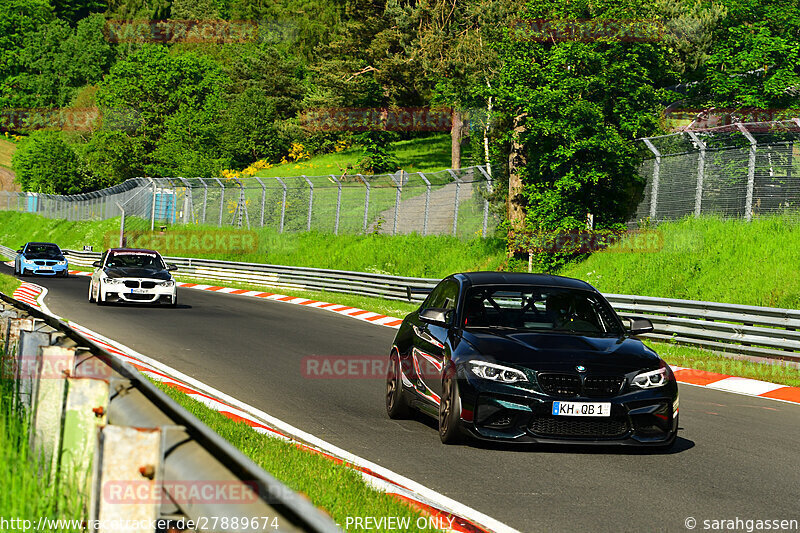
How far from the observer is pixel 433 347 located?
938 centimetres

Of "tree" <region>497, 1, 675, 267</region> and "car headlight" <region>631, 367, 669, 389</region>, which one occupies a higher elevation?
"tree" <region>497, 1, 675, 267</region>

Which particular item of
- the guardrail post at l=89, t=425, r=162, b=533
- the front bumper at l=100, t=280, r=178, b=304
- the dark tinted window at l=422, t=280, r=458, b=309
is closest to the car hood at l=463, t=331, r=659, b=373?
the dark tinted window at l=422, t=280, r=458, b=309

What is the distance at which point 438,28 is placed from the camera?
67.9 meters

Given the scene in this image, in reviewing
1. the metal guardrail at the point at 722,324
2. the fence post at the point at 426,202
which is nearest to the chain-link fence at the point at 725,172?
the metal guardrail at the point at 722,324

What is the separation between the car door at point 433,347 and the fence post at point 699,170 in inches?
652

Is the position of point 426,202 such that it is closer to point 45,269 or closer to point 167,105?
point 45,269

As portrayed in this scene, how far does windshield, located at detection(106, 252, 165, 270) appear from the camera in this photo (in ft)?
85.2

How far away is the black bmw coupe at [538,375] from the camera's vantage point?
8180 millimetres

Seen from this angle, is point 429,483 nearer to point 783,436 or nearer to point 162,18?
point 783,436

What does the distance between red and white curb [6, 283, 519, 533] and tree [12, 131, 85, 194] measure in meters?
94.3

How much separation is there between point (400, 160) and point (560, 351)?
80.9m

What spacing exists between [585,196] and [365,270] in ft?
43.8

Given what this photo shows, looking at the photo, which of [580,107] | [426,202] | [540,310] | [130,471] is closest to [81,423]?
[130,471]

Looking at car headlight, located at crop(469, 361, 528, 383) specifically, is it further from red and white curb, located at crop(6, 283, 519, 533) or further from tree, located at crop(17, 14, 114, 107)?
tree, located at crop(17, 14, 114, 107)
